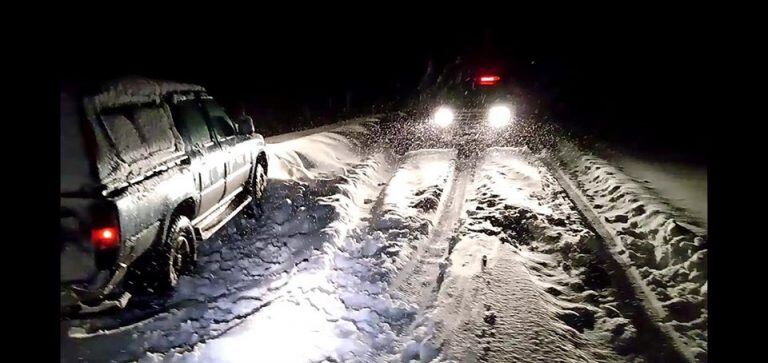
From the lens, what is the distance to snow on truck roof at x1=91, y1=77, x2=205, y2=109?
5020 mm

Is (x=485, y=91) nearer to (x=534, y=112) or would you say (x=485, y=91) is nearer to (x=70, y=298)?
(x=534, y=112)

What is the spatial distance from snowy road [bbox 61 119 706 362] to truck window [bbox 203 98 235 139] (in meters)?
1.29

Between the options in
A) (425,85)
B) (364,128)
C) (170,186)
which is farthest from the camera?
(425,85)

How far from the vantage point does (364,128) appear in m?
Answer: 17.6

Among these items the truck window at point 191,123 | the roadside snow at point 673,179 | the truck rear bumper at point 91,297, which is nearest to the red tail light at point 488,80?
the roadside snow at point 673,179

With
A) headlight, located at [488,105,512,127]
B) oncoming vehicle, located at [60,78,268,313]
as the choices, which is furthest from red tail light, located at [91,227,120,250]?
headlight, located at [488,105,512,127]

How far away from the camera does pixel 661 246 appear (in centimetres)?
642

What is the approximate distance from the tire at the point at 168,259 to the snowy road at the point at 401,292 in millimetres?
151

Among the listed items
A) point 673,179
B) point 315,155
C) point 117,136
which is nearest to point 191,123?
point 117,136

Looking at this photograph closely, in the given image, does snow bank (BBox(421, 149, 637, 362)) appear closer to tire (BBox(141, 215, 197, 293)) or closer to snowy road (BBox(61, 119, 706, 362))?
snowy road (BBox(61, 119, 706, 362))

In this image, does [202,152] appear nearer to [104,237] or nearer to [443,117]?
[104,237]

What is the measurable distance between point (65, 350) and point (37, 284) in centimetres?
177

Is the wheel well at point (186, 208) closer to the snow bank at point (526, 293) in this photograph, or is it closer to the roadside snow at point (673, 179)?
the snow bank at point (526, 293)

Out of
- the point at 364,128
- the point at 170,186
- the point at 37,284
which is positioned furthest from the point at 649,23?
the point at 37,284
